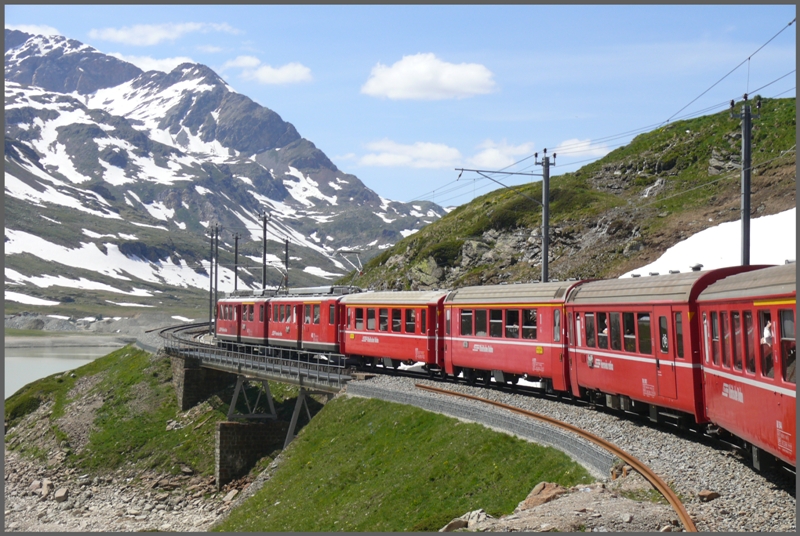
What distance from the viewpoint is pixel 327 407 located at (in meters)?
34.1

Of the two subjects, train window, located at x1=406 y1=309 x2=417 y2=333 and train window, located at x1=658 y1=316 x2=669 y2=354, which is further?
train window, located at x1=406 y1=309 x2=417 y2=333

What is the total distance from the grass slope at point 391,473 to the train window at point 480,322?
3.57 m

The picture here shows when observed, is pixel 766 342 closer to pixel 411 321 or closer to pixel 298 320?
pixel 411 321

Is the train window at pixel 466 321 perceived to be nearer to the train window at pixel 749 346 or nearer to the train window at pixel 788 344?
the train window at pixel 749 346

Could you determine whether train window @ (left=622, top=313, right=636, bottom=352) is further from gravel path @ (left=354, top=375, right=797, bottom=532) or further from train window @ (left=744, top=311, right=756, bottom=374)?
train window @ (left=744, top=311, right=756, bottom=374)

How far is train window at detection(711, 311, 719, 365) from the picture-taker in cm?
1620

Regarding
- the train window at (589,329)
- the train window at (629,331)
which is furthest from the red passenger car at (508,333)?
the train window at (629,331)

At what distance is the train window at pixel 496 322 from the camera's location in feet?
92.3

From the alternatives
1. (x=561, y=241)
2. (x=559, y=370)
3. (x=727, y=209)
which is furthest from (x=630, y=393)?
(x=561, y=241)

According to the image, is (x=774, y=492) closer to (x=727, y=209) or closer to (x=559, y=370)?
(x=559, y=370)

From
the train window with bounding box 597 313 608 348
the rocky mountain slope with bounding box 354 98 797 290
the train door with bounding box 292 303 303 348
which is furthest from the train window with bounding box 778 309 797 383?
the rocky mountain slope with bounding box 354 98 797 290

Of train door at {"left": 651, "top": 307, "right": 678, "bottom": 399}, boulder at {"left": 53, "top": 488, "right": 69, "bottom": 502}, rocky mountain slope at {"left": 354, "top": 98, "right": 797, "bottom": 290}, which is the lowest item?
boulder at {"left": 53, "top": 488, "right": 69, "bottom": 502}

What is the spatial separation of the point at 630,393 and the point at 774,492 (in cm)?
712

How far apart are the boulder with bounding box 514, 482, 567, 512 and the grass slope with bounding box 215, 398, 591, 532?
0.72 metres
